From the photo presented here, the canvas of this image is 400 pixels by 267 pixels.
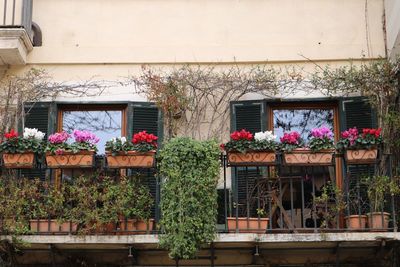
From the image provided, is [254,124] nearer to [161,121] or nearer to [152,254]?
[161,121]

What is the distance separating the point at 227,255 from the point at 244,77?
8.19ft

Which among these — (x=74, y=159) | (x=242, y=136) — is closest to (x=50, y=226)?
(x=74, y=159)

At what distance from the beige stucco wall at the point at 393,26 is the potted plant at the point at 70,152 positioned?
4267 millimetres

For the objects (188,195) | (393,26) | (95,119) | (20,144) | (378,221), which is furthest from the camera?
(95,119)

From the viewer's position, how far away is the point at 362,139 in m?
10.3

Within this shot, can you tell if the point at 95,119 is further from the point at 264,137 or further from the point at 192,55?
the point at 264,137

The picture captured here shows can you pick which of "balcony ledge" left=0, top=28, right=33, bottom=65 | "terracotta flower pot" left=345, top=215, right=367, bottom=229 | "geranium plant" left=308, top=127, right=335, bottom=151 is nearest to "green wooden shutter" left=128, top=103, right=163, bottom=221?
"balcony ledge" left=0, top=28, right=33, bottom=65

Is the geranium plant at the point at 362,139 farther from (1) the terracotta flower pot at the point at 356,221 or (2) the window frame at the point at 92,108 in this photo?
(2) the window frame at the point at 92,108

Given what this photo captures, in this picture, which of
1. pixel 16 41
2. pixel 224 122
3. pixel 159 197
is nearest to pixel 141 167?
pixel 159 197

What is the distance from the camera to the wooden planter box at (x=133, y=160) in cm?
1034

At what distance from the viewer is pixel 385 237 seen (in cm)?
997

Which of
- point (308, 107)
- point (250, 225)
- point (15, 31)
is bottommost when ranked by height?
point (250, 225)

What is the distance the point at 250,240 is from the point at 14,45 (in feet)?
13.8

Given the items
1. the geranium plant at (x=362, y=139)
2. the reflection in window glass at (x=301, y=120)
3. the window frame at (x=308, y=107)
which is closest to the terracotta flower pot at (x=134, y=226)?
the window frame at (x=308, y=107)
